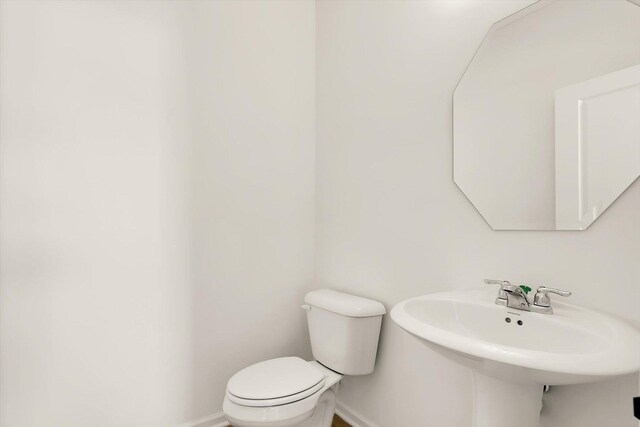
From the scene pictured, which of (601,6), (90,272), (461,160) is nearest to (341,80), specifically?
(461,160)

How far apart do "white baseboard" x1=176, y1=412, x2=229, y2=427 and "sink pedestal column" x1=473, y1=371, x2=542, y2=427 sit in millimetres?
1289

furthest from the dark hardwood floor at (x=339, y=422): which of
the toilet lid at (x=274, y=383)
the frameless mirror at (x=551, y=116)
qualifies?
the frameless mirror at (x=551, y=116)

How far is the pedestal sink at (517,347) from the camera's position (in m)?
0.66

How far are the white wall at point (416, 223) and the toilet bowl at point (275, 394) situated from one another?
1.22 ft

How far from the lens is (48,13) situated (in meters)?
1.28

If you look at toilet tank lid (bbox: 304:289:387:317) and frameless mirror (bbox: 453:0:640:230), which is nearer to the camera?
frameless mirror (bbox: 453:0:640:230)

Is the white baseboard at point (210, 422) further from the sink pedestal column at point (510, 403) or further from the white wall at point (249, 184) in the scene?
the sink pedestal column at point (510, 403)

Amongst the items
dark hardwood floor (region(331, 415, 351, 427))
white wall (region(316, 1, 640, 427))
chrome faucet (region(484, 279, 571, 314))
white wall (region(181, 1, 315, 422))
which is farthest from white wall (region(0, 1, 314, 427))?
chrome faucet (region(484, 279, 571, 314))

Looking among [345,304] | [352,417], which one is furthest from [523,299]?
[352,417]

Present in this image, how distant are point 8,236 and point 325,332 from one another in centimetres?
133

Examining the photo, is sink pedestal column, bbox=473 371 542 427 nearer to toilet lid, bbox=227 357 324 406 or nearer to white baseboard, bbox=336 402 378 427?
toilet lid, bbox=227 357 324 406

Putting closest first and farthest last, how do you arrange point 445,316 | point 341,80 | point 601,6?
1. point 601,6
2. point 445,316
3. point 341,80

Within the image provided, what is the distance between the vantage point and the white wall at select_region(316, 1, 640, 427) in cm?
91

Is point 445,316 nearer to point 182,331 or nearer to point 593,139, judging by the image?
point 593,139
